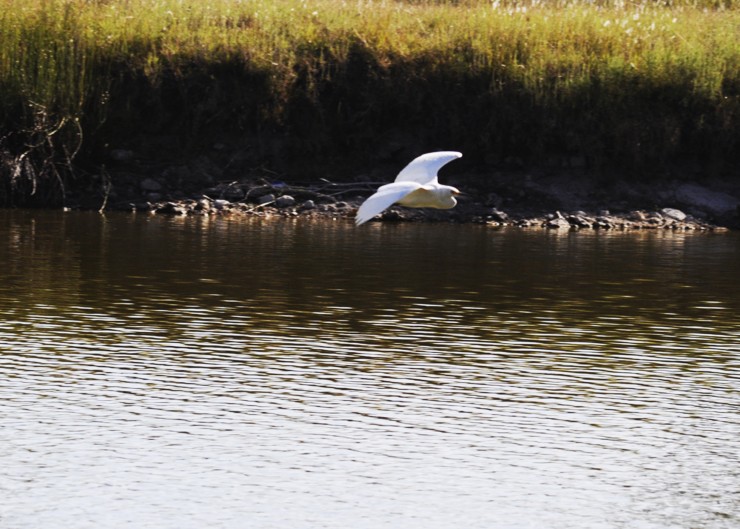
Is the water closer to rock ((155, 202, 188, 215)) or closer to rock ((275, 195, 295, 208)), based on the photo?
rock ((155, 202, 188, 215))

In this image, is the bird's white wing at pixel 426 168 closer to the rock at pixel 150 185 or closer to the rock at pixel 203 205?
the rock at pixel 203 205

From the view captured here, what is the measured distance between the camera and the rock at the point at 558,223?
18641 millimetres

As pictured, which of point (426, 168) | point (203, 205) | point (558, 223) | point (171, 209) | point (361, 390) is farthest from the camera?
point (203, 205)

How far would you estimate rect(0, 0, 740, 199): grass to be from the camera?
1952cm

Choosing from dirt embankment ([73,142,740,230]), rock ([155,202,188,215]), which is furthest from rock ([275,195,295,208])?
rock ([155,202,188,215])

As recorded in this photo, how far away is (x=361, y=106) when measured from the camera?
2002 centimetres

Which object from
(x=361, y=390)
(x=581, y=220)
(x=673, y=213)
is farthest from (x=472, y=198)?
(x=361, y=390)

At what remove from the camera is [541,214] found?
1891 centimetres

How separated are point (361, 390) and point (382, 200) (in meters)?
1.78

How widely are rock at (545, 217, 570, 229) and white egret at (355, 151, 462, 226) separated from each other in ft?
23.4

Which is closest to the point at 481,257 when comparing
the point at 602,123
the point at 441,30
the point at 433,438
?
the point at 602,123

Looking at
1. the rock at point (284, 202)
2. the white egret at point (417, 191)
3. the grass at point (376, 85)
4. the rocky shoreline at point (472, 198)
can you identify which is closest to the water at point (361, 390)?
the white egret at point (417, 191)

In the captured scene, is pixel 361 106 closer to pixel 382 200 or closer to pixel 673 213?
pixel 673 213

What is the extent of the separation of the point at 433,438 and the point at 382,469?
621 millimetres
